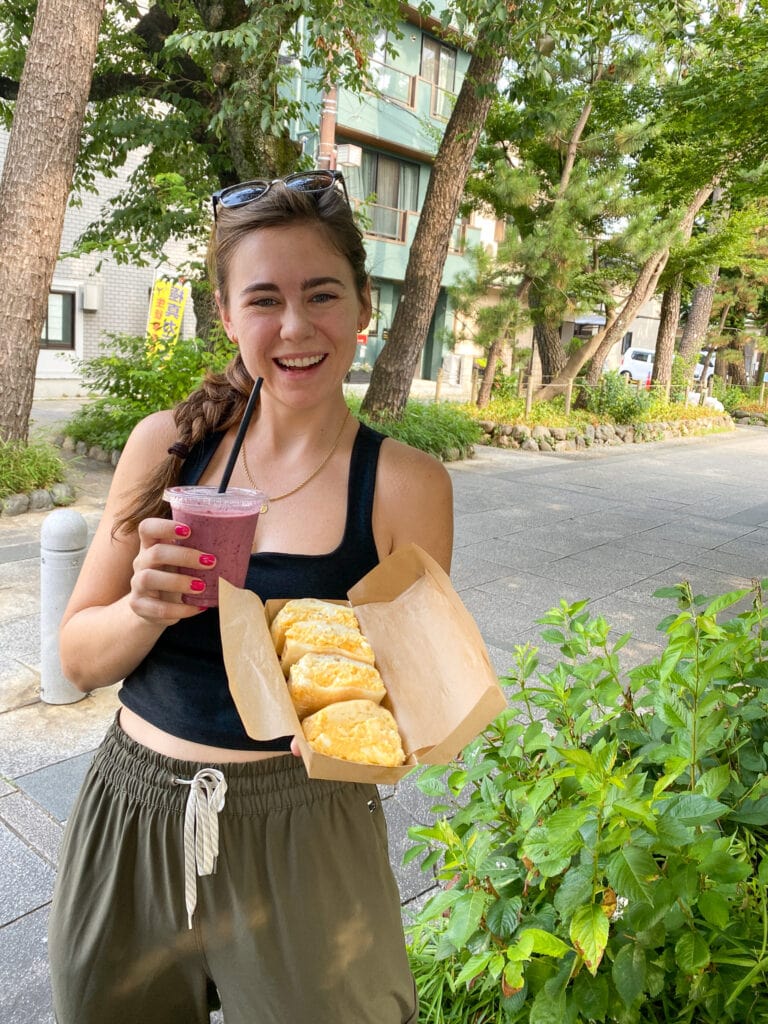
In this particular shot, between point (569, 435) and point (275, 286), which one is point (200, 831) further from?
point (569, 435)

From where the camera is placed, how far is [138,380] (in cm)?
922

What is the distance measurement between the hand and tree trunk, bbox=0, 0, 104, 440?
272 inches

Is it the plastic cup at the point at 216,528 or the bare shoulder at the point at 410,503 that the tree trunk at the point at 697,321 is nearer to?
the bare shoulder at the point at 410,503

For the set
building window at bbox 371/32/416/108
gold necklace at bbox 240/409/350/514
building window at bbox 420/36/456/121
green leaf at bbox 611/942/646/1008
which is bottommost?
green leaf at bbox 611/942/646/1008

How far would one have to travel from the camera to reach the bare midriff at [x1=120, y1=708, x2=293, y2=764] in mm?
1324

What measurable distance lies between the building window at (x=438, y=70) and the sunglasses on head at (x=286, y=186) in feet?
73.7

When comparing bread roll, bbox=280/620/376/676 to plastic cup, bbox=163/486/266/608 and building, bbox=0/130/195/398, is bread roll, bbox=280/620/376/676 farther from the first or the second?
building, bbox=0/130/195/398

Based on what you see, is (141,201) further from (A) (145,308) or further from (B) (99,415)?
(A) (145,308)

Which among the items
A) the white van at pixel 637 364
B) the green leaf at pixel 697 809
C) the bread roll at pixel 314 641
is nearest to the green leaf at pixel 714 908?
the green leaf at pixel 697 809

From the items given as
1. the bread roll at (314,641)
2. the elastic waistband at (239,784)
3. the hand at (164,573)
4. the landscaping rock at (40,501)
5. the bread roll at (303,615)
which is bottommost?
the landscaping rock at (40,501)

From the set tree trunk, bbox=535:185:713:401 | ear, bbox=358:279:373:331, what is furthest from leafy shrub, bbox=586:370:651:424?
ear, bbox=358:279:373:331

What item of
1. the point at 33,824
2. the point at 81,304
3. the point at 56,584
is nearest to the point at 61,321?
the point at 81,304

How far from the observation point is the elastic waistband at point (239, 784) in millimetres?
1285

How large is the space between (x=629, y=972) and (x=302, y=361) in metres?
1.11
